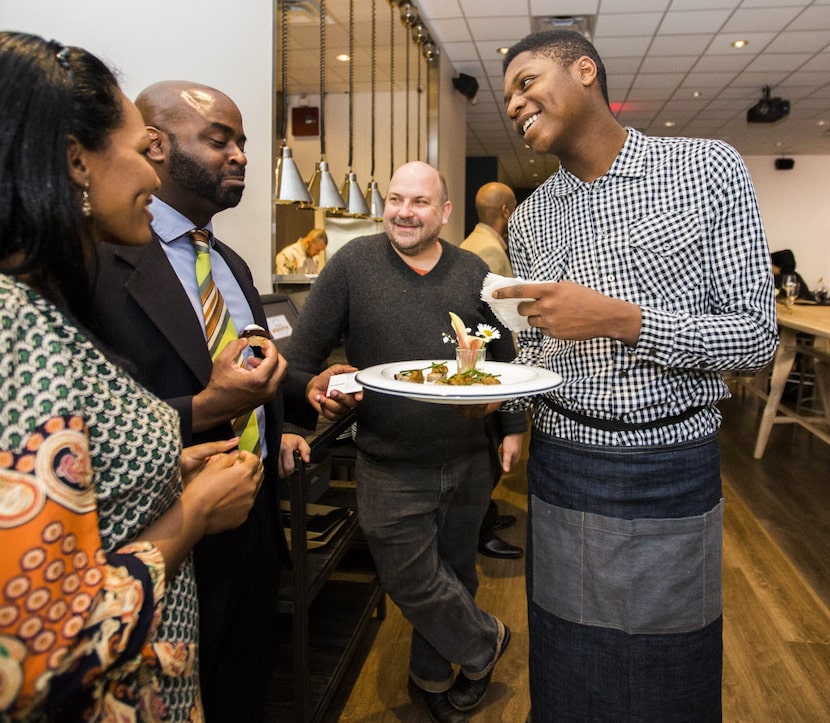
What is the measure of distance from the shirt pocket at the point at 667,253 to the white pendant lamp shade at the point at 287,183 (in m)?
1.67

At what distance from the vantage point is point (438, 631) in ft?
6.35

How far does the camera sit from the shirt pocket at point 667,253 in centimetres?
116

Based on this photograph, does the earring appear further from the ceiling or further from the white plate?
the ceiling

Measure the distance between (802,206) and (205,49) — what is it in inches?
483

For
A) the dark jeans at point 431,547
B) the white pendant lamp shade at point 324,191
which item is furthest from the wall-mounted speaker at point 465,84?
the dark jeans at point 431,547

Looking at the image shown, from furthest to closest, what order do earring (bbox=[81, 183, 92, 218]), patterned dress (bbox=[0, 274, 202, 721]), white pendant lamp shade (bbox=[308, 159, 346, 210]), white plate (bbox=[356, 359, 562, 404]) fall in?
1. white pendant lamp shade (bbox=[308, 159, 346, 210])
2. white plate (bbox=[356, 359, 562, 404])
3. earring (bbox=[81, 183, 92, 218])
4. patterned dress (bbox=[0, 274, 202, 721])

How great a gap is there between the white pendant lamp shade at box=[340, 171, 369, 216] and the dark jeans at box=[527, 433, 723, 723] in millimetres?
2677

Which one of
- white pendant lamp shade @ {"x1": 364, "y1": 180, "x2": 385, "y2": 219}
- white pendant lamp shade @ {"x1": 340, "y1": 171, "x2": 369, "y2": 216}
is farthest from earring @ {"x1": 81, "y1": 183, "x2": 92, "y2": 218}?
white pendant lamp shade @ {"x1": 364, "y1": 180, "x2": 385, "y2": 219}

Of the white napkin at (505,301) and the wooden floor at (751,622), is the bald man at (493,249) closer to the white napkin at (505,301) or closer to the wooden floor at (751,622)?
the wooden floor at (751,622)

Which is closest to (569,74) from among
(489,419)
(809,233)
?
(489,419)

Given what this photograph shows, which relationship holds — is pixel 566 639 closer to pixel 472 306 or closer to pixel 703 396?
pixel 703 396

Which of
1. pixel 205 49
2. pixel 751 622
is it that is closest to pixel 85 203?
pixel 205 49

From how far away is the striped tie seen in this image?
1.25 meters

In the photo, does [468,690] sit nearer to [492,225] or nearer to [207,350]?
[207,350]
